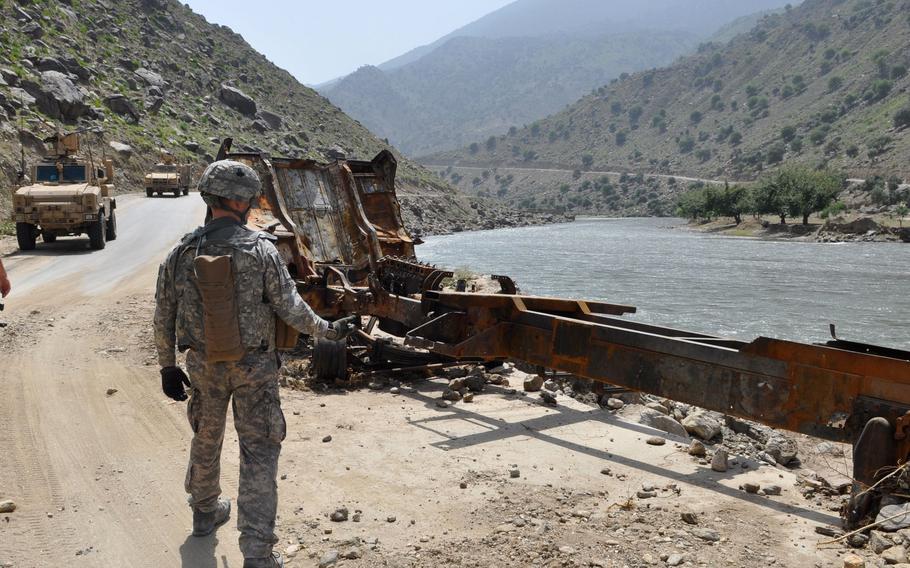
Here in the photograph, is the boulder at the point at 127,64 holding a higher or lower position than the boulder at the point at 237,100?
higher

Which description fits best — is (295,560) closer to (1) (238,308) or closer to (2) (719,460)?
(1) (238,308)

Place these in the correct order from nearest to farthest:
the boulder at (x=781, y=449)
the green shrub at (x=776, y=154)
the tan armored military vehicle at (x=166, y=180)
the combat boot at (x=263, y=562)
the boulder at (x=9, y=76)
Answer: the combat boot at (x=263, y=562) → the boulder at (x=781, y=449) → the boulder at (x=9, y=76) → the tan armored military vehicle at (x=166, y=180) → the green shrub at (x=776, y=154)

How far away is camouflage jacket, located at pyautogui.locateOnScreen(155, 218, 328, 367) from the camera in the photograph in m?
4.04

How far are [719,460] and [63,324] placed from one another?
8.17 meters

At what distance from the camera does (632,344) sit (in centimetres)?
574

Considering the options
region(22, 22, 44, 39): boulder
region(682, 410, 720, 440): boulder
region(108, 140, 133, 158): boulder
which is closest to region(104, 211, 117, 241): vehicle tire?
region(682, 410, 720, 440): boulder

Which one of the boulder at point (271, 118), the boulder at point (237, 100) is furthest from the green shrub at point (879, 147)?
the boulder at point (237, 100)

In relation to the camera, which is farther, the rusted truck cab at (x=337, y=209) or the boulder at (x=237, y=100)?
the boulder at (x=237, y=100)

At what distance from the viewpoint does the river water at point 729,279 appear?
2003 centimetres

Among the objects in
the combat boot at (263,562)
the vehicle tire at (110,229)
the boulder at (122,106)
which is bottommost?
the combat boot at (263,562)

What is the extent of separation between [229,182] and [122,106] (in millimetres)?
50034

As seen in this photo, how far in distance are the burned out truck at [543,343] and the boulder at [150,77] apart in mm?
51516

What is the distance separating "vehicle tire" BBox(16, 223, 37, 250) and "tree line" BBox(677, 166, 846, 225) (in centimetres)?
5181

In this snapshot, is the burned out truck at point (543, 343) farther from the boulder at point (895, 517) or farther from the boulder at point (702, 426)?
the boulder at point (702, 426)
